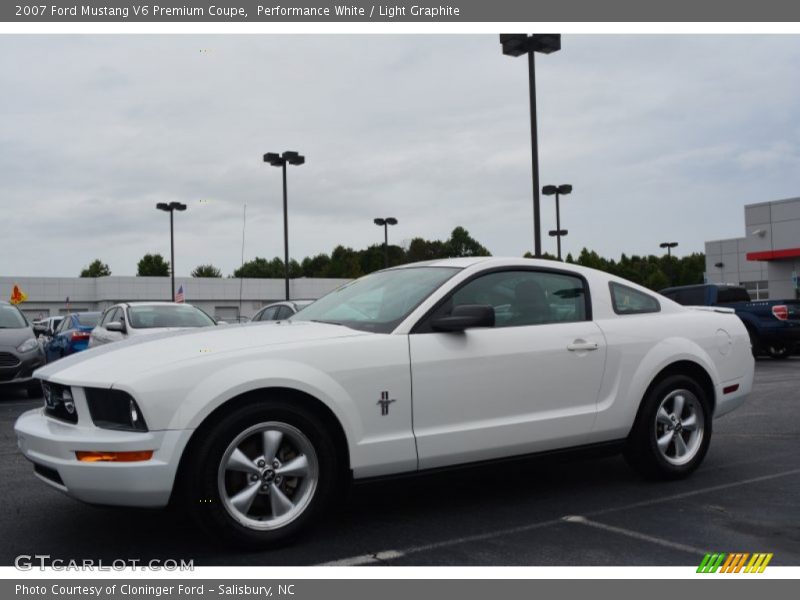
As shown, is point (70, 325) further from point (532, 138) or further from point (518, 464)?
point (518, 464)

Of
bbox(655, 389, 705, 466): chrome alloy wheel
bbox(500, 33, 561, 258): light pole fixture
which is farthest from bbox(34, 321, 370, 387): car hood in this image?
bbox(500, 33, 561, 258): light pole fixture

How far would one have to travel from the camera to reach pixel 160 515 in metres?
5.19

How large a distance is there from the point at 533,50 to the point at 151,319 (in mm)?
9519

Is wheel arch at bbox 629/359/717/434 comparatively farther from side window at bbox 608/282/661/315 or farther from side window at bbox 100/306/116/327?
side window at bbox 100/306/116/327

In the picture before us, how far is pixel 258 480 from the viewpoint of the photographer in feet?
14.2

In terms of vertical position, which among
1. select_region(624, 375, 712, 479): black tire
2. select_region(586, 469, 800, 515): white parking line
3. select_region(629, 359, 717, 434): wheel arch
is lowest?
select_region(586, 469, 800, 515): white parking line

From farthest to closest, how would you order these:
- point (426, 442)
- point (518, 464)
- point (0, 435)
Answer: point (0, 435) < point (518, 464) < point (426, 442)

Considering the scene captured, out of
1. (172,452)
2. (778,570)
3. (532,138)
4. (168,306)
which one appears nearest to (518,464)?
(778,570)

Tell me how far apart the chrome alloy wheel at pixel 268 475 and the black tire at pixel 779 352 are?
56.5 ft

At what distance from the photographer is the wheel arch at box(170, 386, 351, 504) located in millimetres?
4211

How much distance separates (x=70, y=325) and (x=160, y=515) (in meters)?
14.7

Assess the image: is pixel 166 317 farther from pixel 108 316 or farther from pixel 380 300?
pixel 380 300

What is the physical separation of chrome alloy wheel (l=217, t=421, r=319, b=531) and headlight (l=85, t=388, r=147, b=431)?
0.48 metres

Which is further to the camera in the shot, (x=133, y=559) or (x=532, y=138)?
(x=532, y=138)
